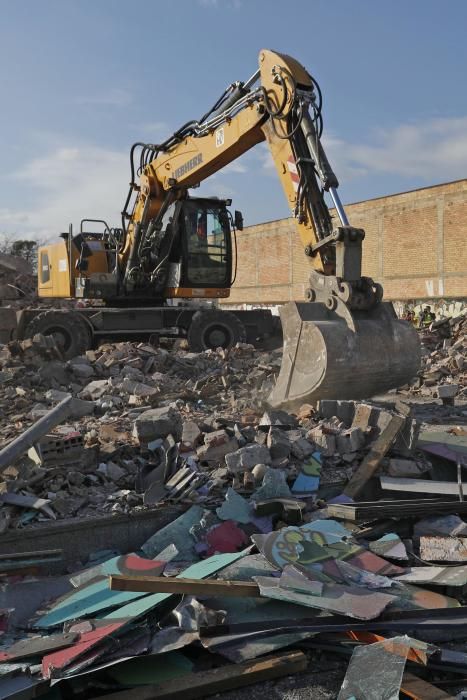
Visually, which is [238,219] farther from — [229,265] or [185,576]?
[185,576]

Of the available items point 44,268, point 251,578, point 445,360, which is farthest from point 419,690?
point 44,268

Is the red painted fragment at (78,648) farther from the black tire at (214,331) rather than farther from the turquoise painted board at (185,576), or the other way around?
the black tire at (214,331)

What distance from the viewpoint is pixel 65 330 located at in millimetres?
11758

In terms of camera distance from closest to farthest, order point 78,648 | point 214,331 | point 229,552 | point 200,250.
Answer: point 78,648, point 229,552, point 200,250, point 214,331

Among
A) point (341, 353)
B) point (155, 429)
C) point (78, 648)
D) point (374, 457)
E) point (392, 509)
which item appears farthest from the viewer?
point (341, 353)

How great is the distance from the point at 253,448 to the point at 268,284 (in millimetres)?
27031

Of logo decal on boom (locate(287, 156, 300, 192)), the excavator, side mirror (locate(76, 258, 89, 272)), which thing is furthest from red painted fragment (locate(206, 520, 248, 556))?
side mirror (locate(76, 258, 89, 272))

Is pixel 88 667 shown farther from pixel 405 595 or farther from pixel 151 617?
pixel 405 595

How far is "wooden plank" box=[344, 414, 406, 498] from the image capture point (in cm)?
491

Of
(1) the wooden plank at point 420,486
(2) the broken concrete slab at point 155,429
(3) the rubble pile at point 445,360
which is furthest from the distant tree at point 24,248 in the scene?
(1) the wooden plank at point 420,486

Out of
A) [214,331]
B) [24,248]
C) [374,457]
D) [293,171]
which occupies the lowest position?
[374,457]

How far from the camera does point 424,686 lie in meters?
2.65

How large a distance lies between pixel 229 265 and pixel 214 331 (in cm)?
133

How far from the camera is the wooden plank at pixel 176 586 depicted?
3.11 meters
